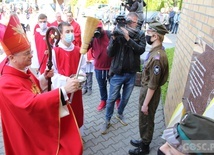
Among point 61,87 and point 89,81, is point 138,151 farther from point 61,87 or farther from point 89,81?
point 89,81

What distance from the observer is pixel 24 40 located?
2504 mm

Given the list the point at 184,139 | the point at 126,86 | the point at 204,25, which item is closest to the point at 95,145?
the point at 126,86

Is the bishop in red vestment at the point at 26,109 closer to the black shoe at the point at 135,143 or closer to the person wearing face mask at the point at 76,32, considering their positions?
the black shoe at the point at 135,143

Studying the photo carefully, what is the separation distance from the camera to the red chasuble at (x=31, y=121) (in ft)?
7.45

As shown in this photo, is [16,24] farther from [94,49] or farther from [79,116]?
[94,49]

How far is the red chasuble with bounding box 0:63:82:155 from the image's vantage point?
2.27m

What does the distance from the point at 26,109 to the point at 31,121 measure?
19 centimetres

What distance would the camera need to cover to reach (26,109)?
226cm

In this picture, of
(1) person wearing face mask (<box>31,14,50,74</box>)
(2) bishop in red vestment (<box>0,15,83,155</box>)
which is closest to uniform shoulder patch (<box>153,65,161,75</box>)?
(2) bishop in red vestment (<box>0,15,83,155</box>)

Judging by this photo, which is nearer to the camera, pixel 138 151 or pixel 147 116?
pixel 147 116

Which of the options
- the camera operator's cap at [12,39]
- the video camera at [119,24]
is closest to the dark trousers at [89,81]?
the video camera at [119,24]

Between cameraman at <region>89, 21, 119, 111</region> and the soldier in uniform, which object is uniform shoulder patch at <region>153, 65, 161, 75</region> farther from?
cameraman at <region>89, 21, 119, 111</region>

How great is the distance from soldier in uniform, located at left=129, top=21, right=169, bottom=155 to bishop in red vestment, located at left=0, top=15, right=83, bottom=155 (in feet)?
3.53

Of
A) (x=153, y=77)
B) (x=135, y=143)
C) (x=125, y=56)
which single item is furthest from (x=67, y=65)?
(x=135, y=143)
